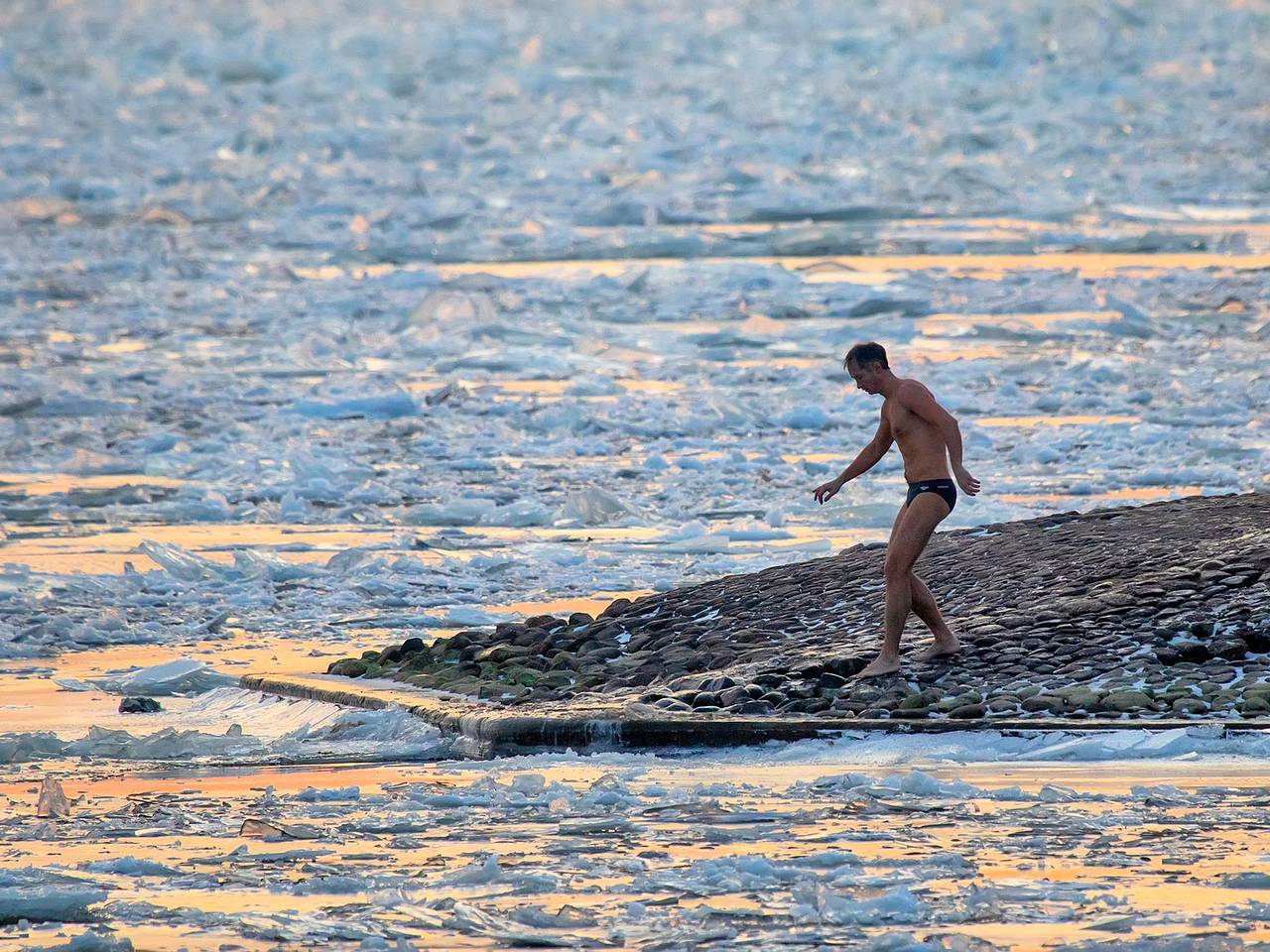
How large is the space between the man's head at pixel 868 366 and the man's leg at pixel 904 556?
0.49 meters

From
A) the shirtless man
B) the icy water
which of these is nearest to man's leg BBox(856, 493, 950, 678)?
the shirtless man

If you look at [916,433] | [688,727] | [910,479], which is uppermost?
[916,433]

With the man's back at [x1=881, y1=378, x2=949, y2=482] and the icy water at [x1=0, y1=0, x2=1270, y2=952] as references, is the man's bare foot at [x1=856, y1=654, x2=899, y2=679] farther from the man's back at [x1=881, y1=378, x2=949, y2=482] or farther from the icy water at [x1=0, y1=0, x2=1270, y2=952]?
the icy water at [x1=0, y1=0, x2=1270, y2=952]

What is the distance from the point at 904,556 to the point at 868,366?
0.78 meters

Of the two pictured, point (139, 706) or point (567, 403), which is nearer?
point (139, 706)

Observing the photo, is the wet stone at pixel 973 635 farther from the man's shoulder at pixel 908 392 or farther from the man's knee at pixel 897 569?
the man's shoulder at pixel 908 392

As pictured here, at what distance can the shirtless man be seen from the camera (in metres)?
10.2

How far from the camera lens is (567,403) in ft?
68.9

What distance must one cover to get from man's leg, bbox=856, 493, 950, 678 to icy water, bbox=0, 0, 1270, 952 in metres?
1.00

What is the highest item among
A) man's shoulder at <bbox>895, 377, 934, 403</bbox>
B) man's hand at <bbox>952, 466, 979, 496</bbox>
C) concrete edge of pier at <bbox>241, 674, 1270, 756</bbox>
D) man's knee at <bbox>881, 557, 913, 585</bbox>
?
man's shoulder at <bbox>895, 377, 934, 403</bbox>

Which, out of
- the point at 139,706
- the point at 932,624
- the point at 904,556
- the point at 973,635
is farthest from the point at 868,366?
the point at 139,706

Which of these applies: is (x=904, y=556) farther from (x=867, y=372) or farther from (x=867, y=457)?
(x=867, y=372)

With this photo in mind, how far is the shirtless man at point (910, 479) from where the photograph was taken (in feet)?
33.5

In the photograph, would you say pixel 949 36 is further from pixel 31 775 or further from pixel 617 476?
pixel 31 775
